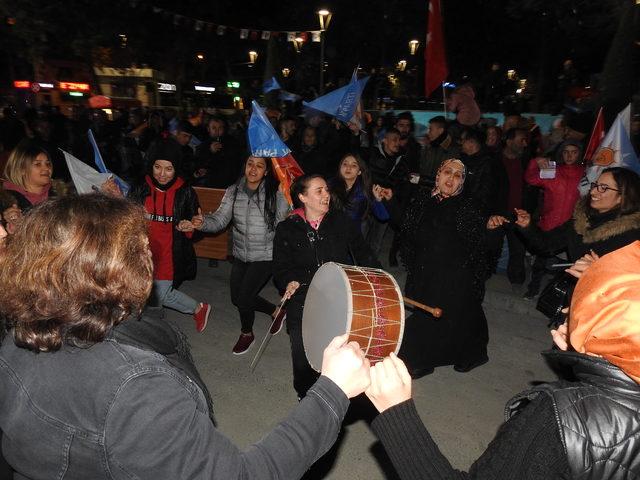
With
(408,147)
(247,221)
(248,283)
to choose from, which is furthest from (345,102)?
(248,283)

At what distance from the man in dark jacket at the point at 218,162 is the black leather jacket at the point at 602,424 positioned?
23.7 ft

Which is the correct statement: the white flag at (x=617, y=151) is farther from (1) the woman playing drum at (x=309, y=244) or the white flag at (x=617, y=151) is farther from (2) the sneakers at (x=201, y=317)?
(2) the sneakers at (x=201, y=317)

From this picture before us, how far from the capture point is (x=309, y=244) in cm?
368

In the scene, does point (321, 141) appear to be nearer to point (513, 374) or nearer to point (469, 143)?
point (469, 143)

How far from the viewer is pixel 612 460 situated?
3.87ft

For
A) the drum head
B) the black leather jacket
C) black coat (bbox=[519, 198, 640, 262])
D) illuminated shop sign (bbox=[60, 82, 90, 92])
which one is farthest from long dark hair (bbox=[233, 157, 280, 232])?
illuminated shop sign (bbox=[60, 82, 90, 92])

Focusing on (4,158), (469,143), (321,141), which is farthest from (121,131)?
(469,143)

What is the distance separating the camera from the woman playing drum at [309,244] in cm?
362

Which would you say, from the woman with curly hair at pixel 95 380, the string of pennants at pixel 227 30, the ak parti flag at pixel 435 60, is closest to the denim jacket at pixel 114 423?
the woman with curly hair at pixel 95 380

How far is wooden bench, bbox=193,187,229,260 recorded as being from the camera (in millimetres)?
7262

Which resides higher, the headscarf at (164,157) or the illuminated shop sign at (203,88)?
the illuminated shop sign at (203,88)

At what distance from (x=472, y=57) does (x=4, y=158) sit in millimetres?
26444

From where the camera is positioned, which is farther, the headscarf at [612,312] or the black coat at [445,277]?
the black coat at [445,277]

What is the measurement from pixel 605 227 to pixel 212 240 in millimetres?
5304
